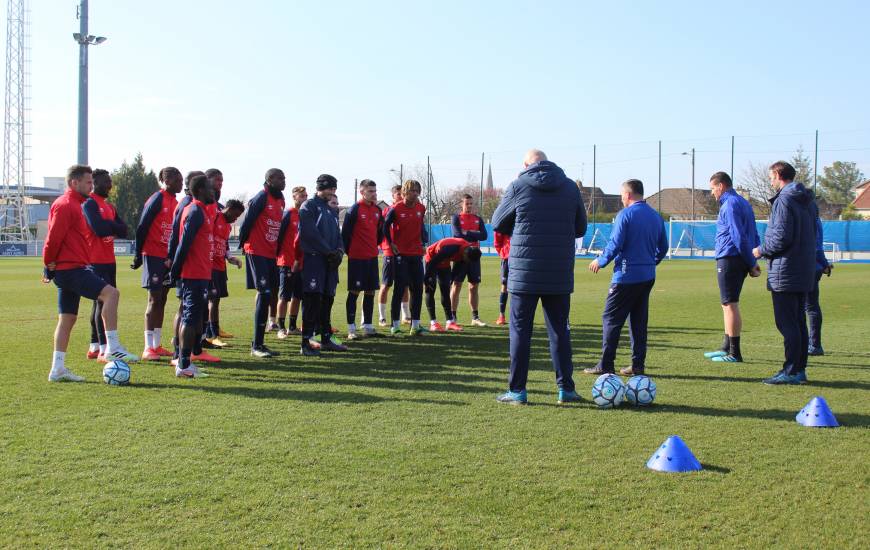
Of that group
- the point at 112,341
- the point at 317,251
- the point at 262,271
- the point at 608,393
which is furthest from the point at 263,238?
the point at 608,393

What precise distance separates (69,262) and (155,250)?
154 centimetres

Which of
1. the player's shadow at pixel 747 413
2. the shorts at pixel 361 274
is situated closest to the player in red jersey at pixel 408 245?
the shorts at pixel 361 274

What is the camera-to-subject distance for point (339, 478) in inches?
182

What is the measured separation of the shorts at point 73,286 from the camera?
7.67 m

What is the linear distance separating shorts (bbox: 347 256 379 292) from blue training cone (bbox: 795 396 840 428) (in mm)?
5965

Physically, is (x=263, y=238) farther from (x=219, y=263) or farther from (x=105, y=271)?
(x=105, y=271)

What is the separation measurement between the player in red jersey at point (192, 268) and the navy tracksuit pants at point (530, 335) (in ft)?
10.4

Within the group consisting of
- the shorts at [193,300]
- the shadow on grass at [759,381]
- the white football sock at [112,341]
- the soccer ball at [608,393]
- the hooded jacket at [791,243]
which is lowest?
the shadow on grass at [759,381]

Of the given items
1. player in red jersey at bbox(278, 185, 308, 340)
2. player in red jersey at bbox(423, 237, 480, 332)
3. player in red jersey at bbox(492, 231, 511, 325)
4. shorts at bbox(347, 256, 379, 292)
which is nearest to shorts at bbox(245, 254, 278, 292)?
player in red jersey at bbox(278, 185, 308, 340)

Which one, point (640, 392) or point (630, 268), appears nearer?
point (640, 392)

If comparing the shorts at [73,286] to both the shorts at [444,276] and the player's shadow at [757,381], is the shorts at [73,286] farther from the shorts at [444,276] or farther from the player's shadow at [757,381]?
the player's shadow at [757,381]

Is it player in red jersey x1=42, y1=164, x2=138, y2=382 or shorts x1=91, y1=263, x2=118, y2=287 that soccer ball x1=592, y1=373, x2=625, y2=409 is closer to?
player in red jersey x1=42, y1=164, x2=138, y2=382

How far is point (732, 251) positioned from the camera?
893cm

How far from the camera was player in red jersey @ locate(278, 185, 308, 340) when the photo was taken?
407 inches
